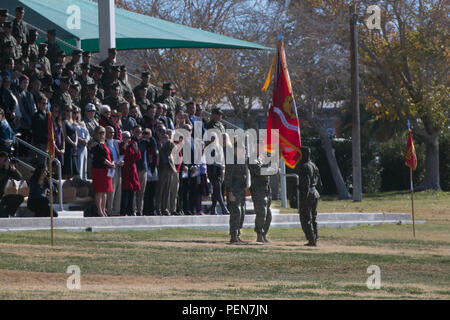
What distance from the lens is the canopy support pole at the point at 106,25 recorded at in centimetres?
2658

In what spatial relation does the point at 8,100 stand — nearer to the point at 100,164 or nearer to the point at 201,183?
the point at 100,164

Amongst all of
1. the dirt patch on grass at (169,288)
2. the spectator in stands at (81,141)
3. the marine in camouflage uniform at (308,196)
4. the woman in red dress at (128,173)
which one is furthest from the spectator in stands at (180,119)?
the dirt patch on grass at (169,288)

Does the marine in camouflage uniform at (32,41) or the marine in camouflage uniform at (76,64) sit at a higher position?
the marine in camouflage uniform at (32,41)

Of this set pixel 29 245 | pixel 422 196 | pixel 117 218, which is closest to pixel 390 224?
pixel 117 218

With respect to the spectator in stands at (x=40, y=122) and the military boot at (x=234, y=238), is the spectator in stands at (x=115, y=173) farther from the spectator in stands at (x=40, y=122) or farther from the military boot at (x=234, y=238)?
the military boot at (x=234, y=238)

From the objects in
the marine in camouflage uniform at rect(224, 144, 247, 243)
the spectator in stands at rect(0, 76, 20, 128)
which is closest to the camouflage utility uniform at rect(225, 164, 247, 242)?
the marine in camouflage uniform at rect(224, 144, 247, 243)

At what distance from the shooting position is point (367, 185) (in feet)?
179

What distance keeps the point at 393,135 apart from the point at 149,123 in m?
38.4

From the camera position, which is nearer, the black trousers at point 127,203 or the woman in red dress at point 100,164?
the woman in red dress at point 100,164

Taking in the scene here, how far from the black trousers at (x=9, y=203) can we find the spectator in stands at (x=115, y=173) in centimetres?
222

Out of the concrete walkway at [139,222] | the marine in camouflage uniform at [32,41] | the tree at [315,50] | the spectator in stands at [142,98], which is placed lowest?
the concrete walkway at [139,222]

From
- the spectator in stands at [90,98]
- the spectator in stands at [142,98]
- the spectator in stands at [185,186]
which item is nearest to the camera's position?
the spectator in stands at [90,98]

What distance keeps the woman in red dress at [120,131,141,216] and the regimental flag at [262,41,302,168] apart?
3065 mm

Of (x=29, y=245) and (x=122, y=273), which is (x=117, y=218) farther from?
(x=122, y=273)
